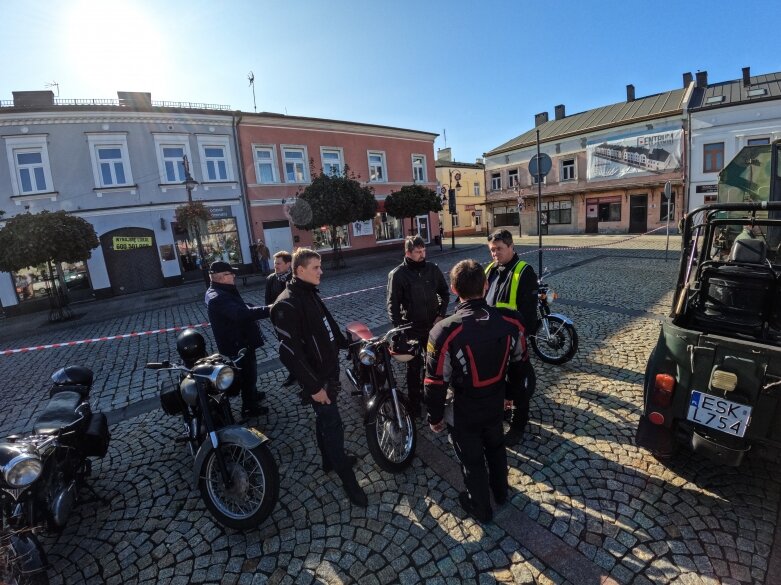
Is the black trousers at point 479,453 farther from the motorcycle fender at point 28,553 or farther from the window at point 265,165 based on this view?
the window at point 265,165

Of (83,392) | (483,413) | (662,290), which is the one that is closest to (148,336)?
(83,392)

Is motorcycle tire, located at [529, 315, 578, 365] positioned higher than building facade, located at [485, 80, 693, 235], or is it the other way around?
building facade, located at [485, 80, 693, 235]

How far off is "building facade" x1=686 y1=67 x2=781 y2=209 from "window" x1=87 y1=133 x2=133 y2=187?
1214 inches

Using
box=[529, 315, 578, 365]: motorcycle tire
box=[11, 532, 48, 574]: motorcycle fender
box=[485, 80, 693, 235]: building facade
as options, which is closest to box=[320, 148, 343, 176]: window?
box=[485, 80, 693, 235]: building facade

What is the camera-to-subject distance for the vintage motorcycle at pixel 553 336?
501cm

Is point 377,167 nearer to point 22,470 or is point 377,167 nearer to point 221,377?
point 221,377

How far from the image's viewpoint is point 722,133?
23.6 m

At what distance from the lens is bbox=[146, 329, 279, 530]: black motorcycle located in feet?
8.83

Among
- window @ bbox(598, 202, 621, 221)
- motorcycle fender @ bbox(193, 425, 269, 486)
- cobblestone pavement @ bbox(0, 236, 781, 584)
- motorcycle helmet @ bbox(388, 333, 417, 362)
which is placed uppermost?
window @ bbox(598, 202, 621, 221)

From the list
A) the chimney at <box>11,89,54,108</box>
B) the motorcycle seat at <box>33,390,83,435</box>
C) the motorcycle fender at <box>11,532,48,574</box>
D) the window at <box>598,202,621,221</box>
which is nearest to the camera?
the motorcycle fender at <box>11,532,48,574</box>

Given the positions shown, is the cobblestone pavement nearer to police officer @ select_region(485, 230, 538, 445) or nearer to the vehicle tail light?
police officer @ select_region(485, 230, 538, 445)

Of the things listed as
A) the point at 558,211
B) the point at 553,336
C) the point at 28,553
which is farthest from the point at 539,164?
the point at 558,211

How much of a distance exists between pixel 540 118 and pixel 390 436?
4006 cm

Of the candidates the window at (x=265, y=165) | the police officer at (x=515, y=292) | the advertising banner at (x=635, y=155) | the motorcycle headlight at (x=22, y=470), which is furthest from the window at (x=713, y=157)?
the motorcycle headlight at (x=22, y=470)
